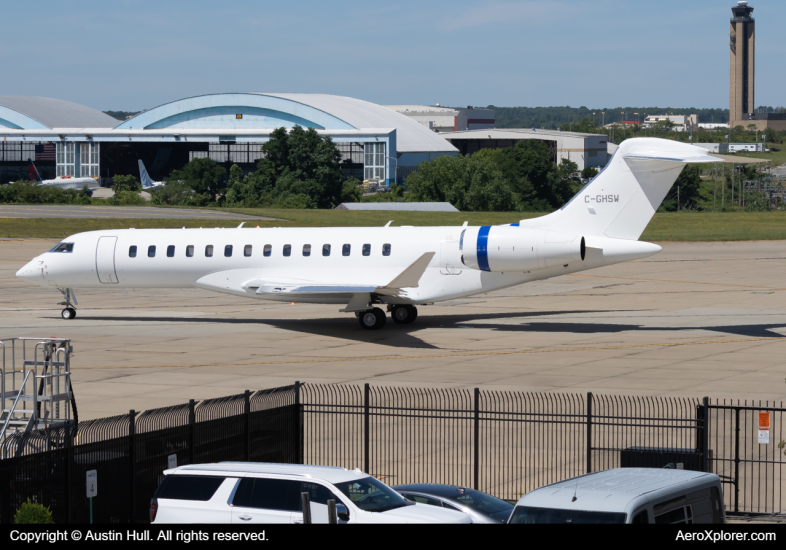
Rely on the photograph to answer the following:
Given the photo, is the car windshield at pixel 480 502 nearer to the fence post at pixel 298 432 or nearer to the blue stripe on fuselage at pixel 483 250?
the fence post at pixel 298 432

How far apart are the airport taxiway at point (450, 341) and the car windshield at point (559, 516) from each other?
11980mm

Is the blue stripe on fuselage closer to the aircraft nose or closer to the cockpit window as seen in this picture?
the cockpit window

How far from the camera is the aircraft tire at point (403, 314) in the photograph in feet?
116

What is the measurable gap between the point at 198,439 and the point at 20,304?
98.6ft

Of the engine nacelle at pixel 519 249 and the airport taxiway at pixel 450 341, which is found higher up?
the engine nacelle at pixel 519 249

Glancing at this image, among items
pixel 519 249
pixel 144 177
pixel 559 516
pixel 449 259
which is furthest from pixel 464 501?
pixel 144 177

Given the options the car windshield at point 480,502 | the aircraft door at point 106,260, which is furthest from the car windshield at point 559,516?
the aircraft door at point 106,260

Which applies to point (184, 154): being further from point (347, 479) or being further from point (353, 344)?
point (347, 479)

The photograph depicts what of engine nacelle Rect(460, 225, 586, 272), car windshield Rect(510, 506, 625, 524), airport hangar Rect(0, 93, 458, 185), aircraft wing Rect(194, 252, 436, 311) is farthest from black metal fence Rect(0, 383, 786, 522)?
airport hangar Rect(0, 93, 458, 185)

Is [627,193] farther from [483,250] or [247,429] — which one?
[247,429]

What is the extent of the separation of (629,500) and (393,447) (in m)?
8.42

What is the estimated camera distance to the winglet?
100 ft

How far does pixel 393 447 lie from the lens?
756 inches

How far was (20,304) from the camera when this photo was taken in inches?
1705
